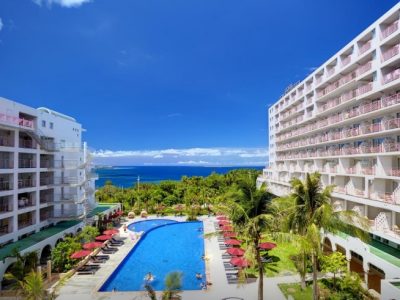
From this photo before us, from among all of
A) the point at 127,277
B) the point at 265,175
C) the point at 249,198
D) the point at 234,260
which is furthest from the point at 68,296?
the point at 265,175

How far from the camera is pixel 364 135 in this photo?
26.0 m

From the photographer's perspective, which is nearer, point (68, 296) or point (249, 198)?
point (249, 198)

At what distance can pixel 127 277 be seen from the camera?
24.6 meters

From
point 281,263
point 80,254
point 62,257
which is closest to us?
point 62,257

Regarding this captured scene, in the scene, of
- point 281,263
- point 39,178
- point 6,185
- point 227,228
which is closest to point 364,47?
point 281,263

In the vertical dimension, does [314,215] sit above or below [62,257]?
above

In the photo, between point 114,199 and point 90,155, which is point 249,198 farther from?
point 114,199

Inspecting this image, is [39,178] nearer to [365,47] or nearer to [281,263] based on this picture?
[281,263]

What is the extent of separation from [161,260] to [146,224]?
16.3 metres

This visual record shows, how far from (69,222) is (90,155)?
8.00 metres

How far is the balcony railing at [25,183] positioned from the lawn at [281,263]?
73.8ft

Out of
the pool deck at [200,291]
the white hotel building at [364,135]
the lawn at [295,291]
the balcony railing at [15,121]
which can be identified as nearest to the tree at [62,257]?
the pool deck at [200,291]

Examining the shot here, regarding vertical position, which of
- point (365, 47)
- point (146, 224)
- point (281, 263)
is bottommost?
point (281, 263)

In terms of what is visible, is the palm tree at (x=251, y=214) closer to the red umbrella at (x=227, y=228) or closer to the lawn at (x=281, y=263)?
the lawn at (x=281, y=263)
